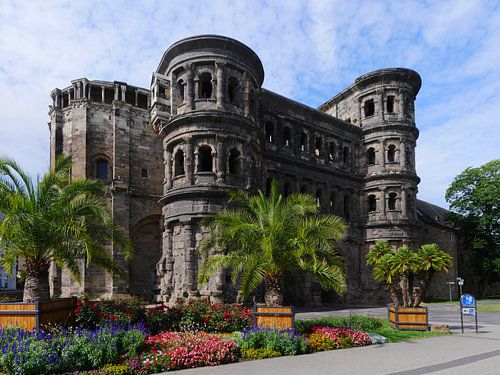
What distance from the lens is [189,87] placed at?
24641 millimetres

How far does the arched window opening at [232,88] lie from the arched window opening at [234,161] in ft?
10.4

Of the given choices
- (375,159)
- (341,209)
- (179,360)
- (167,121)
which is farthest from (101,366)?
(375,159)

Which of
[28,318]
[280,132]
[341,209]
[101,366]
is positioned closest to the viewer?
[101,366]

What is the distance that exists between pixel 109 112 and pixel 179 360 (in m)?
20.0

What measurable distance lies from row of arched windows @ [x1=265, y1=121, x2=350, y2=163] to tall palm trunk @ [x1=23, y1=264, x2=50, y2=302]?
20.1 metres

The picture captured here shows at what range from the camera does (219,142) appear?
23797 millimetres

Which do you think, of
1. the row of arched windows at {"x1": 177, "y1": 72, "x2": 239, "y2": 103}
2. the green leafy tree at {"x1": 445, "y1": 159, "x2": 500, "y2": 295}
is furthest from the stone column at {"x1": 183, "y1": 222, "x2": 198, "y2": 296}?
the green leafy tree at {"x1": 445, "y1": 159, "x2": 500, "y2": 295}

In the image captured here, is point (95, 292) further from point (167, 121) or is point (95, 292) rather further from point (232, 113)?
point (232, 113)

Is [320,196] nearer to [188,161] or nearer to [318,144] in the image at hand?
[318,144]

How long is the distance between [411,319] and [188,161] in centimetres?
1378

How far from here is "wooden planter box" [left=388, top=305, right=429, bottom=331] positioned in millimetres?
16922

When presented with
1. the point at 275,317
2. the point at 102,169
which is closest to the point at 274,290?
the point at 275,317

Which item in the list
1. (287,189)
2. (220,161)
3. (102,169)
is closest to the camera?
(220,161)

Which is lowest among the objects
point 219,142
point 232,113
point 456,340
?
point 456,340
